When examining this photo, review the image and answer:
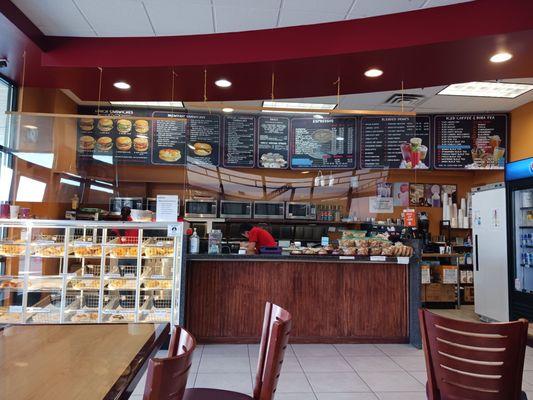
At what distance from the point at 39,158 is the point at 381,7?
4535 millimetres

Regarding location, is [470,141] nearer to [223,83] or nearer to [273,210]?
→ [273,210]

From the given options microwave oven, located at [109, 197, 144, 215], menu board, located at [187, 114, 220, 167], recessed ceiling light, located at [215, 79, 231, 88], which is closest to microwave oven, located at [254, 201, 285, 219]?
menu board, located at [187, 114, 220, 167]

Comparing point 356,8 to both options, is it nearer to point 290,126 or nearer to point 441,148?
point 290,126

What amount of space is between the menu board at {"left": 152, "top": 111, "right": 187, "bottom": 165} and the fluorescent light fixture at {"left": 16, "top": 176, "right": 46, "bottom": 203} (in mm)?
2009

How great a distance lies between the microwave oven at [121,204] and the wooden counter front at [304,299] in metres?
1.74

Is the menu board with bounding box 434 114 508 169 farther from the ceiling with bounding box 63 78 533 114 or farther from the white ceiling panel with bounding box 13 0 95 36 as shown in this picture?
the white ceiling panel with bounding box 13 0 95 36

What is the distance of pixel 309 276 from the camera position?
4.78 metres

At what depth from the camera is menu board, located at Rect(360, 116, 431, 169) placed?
591cm

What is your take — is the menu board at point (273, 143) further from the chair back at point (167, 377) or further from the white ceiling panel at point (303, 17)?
the chair back at point (167, 377)

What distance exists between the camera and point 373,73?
4.32 meters

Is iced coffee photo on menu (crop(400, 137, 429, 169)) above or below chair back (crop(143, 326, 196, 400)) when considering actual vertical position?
above

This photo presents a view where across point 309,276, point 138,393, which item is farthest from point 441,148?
point 138,393

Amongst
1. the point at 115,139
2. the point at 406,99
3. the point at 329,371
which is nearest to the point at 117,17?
the point at 115,139

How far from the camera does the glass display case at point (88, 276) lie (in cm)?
427
